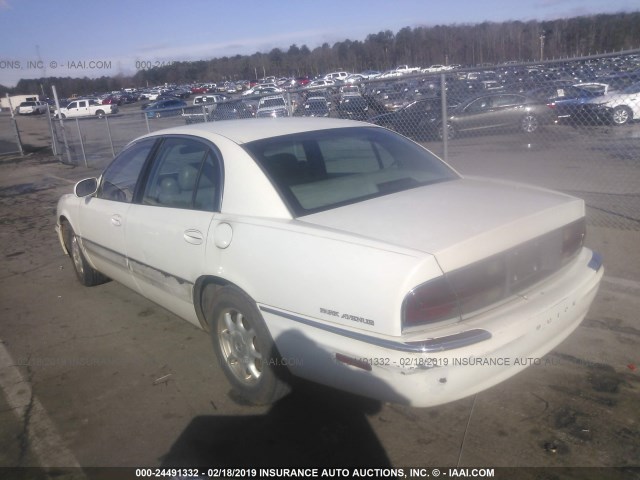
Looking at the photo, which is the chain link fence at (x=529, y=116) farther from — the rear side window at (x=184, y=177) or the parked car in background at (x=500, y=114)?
the rear side window at (x=184, y=177)

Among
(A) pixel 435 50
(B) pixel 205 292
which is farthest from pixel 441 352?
(A) pixel 435 50

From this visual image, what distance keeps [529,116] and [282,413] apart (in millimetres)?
6277

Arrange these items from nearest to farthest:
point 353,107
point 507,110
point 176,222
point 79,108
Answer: point 176,222 < point 507,110 < point 353,107 < point 79,108

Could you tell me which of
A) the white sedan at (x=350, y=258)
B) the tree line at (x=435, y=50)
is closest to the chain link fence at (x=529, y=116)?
the white sedan at (x=350, y=258)

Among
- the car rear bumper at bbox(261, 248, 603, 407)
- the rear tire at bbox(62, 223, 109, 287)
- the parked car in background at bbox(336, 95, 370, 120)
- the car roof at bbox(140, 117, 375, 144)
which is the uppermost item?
the car roof at bbox(140, 117, 375, 144)

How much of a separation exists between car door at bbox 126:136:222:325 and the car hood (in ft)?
2.72

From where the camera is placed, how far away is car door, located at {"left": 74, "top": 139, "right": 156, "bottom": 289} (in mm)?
4434

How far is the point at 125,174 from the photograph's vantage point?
4.68 m

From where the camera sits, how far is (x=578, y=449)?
2768 millimetres

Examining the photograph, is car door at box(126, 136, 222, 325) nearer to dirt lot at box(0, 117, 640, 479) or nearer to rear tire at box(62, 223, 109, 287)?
dirt lot at box(0, 117, 640, 479)

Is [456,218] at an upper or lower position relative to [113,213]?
upper

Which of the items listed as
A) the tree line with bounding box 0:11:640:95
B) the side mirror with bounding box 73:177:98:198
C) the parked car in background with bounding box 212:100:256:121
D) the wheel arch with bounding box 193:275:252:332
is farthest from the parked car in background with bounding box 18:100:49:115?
the wheel arch with bounding box 193:275:252:332

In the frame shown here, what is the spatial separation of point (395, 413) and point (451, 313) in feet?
3.05

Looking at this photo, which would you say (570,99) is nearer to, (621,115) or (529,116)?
(621,115)
